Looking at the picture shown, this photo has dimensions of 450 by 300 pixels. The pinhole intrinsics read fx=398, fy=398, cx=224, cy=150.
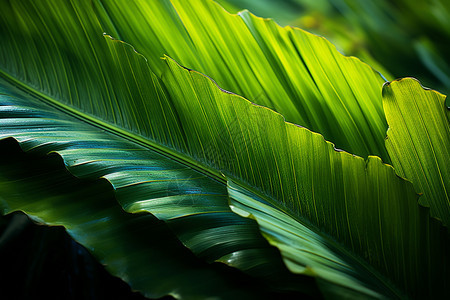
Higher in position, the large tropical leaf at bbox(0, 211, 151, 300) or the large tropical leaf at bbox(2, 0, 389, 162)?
the large tropical leaf at bbox(2, 0, 389, 162)

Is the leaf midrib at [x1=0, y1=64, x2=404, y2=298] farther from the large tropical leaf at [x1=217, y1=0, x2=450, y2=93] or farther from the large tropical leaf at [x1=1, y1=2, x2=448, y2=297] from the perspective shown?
the large tropical leaf at [x1=217, y1=0, x2=450, y2=93]

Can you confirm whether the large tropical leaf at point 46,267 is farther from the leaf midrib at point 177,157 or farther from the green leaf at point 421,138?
the green leaf at point 421,138

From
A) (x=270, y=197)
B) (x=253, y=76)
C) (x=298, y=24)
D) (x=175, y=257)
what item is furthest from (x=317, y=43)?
(x=298, y=24)

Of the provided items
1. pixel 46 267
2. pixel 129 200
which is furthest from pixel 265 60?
pixel 46 267

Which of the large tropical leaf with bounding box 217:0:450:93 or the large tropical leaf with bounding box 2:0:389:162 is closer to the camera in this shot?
the large tropical leaf with bounding box 2:0:389:162

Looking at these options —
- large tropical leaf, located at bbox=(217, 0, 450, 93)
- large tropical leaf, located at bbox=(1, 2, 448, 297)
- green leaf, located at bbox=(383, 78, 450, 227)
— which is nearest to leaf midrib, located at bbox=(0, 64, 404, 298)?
Result: large tropical leaf, located at bbox=(1, 2, 448, 297)

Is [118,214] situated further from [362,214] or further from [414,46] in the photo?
[414,46]
